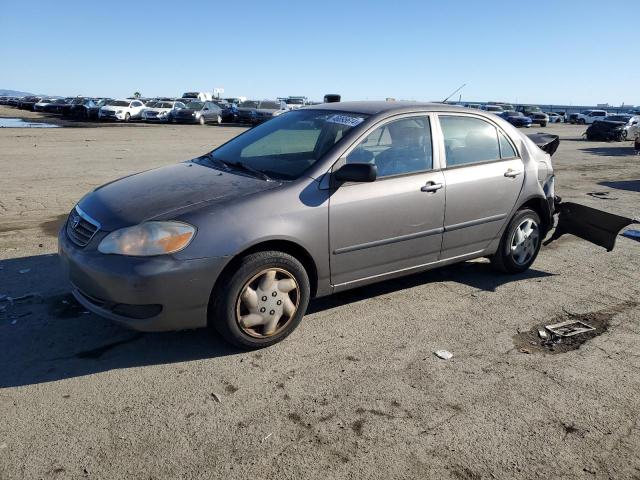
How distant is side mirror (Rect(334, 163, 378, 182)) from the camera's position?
3.69 metres

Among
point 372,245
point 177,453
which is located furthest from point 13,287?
point 372,245

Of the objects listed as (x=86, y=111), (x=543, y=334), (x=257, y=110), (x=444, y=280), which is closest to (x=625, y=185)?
(x=444, y=280)

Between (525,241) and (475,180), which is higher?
(475,180)

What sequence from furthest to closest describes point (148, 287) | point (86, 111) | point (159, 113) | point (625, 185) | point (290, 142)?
point (86, 111)
point (159, 113)
point (625, 185)
point (290, 142)
point (148, 287)

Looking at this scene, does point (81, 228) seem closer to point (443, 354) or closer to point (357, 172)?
point (357, 172)

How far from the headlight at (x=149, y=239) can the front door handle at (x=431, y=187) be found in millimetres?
1939

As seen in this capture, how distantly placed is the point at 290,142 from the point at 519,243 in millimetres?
2486

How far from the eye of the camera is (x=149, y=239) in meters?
3.26

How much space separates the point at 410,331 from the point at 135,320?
6.56 feet

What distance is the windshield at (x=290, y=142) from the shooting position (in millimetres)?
4070

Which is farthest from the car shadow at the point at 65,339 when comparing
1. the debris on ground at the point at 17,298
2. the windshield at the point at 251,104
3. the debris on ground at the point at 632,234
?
the windshield at the point at 251,104

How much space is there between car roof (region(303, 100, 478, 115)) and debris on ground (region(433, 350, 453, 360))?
195 centimetres

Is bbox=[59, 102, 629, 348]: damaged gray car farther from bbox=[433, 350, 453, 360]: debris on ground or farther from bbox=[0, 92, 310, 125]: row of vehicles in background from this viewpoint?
bbox=[0, 92, 310, 125]: row of vehicles in background

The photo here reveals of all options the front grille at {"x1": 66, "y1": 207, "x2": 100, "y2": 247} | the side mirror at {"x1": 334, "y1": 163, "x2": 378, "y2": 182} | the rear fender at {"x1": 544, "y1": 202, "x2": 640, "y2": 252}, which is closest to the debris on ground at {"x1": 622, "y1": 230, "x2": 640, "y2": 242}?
the rear fender at {"x1": 544, "y1": 202, "x2": 640, "y2": 252}
